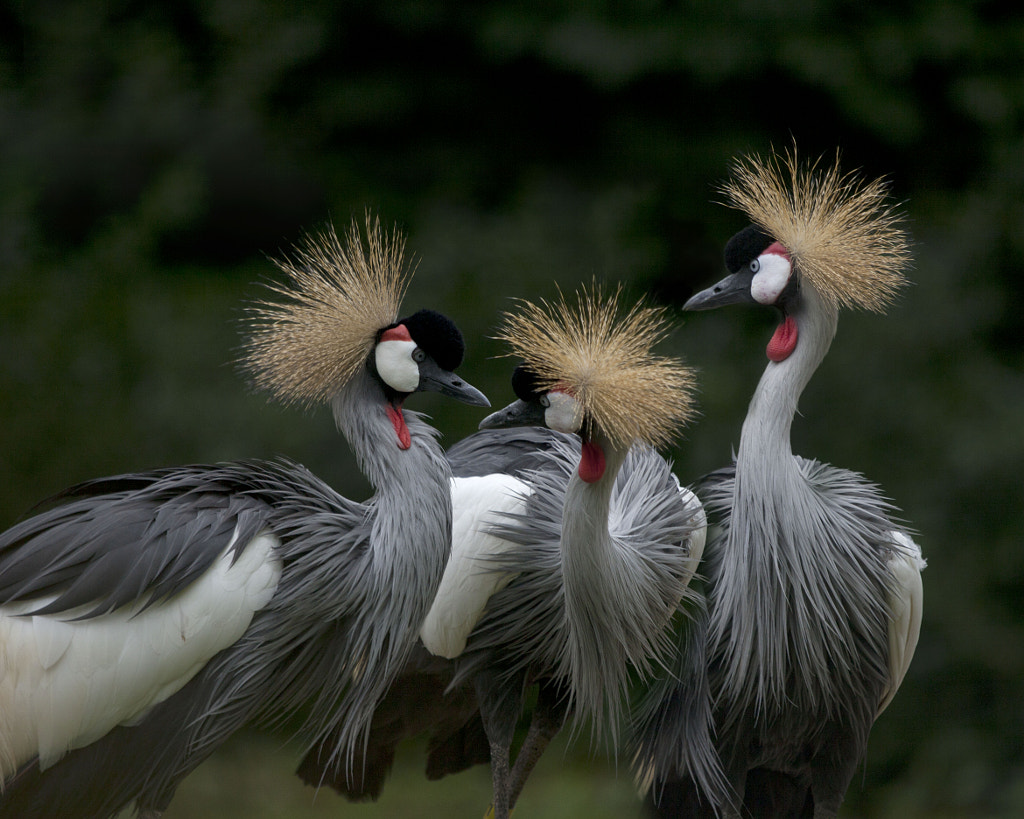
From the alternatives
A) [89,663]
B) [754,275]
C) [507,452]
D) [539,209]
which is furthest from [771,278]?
[539,209]

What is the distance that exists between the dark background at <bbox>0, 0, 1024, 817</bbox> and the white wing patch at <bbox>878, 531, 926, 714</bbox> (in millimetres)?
1569

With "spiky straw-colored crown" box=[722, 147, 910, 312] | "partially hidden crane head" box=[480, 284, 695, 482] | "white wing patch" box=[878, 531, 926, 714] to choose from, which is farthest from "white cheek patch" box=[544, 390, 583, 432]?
"white wing patch" box=[878, 531, 926, 714]

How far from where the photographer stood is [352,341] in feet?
5.85

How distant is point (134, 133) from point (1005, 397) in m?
2.90

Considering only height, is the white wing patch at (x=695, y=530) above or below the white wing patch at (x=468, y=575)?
above

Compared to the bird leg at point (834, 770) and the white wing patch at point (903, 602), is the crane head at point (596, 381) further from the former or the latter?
the bird leg at point (834, 770)

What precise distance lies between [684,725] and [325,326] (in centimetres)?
84

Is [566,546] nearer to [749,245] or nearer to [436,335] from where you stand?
[436,335]

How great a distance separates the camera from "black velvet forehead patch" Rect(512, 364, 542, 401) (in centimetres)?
172

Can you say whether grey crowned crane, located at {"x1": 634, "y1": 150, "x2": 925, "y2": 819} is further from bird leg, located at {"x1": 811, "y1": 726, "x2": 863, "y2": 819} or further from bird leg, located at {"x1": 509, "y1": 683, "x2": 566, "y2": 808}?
bird leg, located at {"x1": 509, "y1": 683, "x2": 566, "y2": 808}

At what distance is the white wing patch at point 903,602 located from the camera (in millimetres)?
1942

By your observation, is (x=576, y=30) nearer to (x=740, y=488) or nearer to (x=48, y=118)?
(x=48, y=118)

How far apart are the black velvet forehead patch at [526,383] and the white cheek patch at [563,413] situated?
0.03 m

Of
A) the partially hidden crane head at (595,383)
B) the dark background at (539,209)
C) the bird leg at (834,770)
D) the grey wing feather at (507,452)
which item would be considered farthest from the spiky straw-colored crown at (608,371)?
the dark background at (539,209)
